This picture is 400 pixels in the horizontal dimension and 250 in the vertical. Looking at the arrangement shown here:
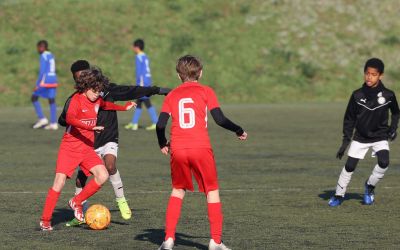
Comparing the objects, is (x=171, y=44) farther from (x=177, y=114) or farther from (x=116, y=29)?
(x=177, y=114)

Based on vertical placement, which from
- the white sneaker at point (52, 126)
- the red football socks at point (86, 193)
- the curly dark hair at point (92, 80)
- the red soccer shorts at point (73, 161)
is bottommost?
the white sneaker at point (52, 126)

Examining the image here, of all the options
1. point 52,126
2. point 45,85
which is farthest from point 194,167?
point 45,85

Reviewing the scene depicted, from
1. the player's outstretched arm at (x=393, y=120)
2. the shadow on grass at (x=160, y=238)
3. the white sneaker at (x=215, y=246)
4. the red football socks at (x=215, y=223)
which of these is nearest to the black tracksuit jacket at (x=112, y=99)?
the shadow on grass at (x=160, y=238)

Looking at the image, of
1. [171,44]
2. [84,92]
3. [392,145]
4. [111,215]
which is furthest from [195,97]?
[171,44]

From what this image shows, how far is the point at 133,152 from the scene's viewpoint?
20.4m

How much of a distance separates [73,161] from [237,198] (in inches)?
123

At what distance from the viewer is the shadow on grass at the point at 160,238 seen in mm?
10352

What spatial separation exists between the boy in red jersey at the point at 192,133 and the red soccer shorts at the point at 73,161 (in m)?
1.88

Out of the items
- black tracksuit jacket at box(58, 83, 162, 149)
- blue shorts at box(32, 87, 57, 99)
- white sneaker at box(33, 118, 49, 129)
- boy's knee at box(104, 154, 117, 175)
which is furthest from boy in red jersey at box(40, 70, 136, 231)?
blue shorts at box(32, 87, 57, 99)

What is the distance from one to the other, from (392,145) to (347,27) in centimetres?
2237

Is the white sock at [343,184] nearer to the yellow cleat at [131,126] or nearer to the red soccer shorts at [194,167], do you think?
the red soccer shorts at [194,167]

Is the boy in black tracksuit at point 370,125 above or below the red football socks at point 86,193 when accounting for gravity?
above

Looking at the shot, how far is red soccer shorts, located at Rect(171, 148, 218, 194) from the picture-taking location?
9.67 m

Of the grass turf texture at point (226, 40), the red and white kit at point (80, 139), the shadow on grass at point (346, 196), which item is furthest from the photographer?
the grass turf texture at point (226, 40)
